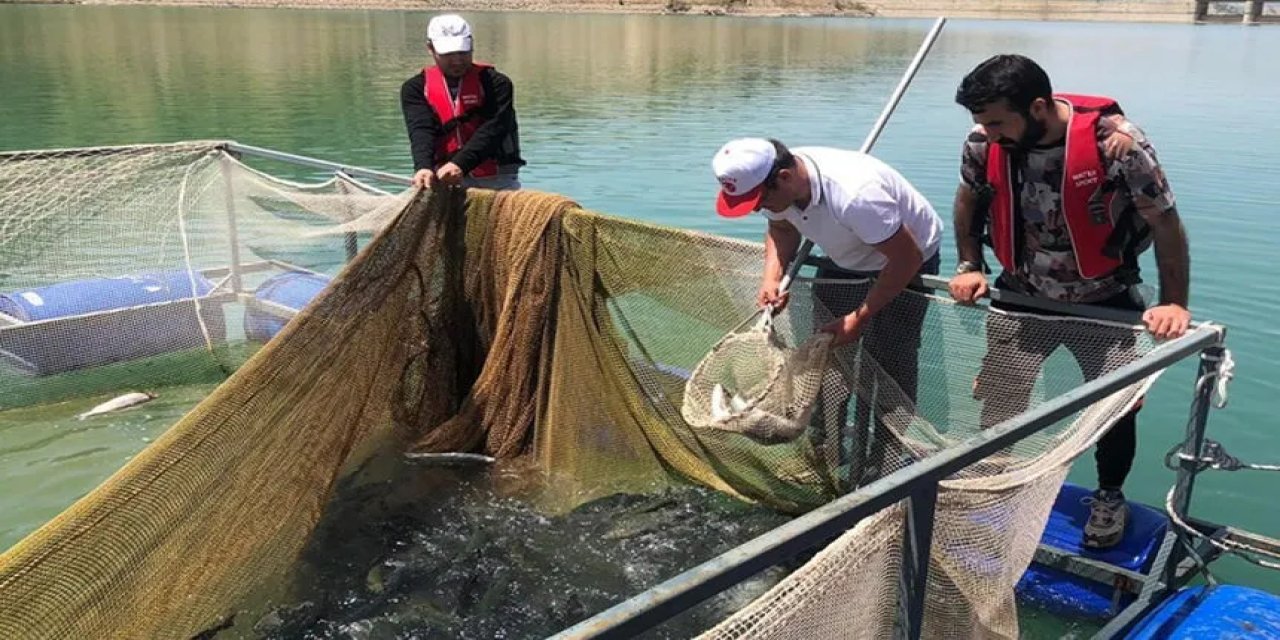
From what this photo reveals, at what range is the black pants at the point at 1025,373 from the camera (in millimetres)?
3510

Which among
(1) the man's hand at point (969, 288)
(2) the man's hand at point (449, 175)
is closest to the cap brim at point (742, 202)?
(1) the man's hand at point (969, 288)

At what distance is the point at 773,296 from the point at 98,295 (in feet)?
14.1

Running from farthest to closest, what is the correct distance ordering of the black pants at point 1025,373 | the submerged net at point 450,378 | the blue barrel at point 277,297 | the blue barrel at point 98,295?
the blue barrel at point 277,297 → the blue barrel at point 98,295 → the black pants at point 1025,373 → the submerged net at point 450,378

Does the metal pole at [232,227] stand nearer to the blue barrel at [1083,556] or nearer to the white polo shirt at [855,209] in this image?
the white polo shirt at [855,209]

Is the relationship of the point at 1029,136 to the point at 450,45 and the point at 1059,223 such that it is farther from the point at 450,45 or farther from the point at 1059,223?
the point at 450,45

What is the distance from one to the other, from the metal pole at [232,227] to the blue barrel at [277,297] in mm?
152

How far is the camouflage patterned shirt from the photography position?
3.28 meters

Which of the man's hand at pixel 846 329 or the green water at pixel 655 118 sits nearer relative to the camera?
the man's hand at pixel 846 329

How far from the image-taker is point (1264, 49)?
136 ft

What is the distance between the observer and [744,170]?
3.21 metres

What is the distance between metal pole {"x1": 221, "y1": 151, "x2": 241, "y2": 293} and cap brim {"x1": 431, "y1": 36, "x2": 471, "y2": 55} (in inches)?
66.5

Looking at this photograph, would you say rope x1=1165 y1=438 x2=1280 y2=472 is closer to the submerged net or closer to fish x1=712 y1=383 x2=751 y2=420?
the submerged net

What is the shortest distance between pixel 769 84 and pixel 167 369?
2313 centimetres

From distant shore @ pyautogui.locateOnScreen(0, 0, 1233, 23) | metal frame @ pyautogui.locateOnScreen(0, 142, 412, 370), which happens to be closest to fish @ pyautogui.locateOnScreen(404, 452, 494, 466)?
metal frame @ pyautogui.locateOnScreen(0, 142, 412, 370)
